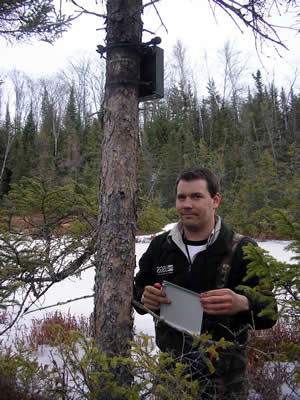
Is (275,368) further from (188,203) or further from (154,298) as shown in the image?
(188,203)

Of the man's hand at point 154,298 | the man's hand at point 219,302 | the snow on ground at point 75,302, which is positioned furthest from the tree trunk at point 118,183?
the snow on ground at point 75,302

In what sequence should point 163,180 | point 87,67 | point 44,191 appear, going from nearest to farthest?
1. point 44,191
2. point 163,180
3. point 87,67

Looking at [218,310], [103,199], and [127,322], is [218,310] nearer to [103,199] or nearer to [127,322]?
[127,322]

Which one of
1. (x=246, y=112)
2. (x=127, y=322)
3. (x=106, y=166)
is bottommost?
(x=127, y=322)

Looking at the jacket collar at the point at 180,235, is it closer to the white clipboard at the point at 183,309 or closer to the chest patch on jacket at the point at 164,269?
the chest patch on jacket at the point at 164,269

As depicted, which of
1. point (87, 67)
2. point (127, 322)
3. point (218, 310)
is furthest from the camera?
point (87, 67)

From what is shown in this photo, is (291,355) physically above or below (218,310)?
Result: below

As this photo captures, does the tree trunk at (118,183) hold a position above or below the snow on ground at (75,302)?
above

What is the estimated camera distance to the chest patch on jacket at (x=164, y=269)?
218 cm

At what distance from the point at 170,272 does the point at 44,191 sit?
153 cm

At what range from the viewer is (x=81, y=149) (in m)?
39.6

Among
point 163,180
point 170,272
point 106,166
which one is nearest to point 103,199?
point 106,166

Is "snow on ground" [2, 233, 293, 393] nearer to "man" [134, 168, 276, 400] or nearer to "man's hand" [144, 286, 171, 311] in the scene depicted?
"man" [134, 168, 276, 400]

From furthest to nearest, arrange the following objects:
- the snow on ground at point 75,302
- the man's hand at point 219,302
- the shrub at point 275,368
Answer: the snow on ground at point 75,302 → the man's hand at point 219,302 → the shrub at point 275,368
